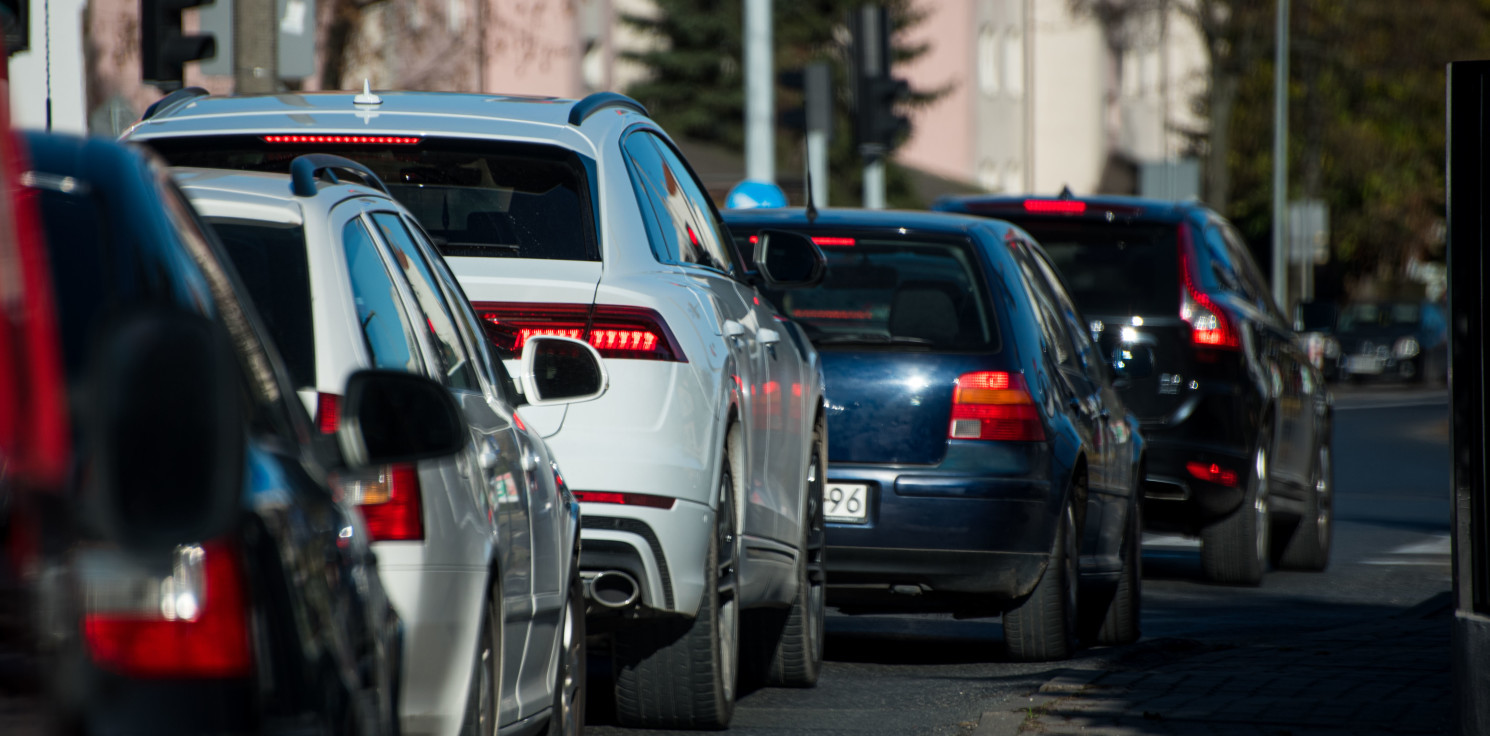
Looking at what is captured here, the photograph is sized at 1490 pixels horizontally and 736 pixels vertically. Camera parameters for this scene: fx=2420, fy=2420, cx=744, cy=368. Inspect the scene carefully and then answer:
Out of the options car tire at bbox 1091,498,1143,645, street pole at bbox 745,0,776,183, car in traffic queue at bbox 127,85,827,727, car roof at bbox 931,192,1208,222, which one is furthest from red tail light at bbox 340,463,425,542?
street pole at bbox 745,0,776,183

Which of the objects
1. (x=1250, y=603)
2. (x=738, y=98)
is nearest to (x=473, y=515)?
(x=1250, y=603)

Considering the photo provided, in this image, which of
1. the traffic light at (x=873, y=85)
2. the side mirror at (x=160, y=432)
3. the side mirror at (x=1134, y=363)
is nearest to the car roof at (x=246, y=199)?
the side mirror at (x=160, y=432)

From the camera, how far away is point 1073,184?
210 ft

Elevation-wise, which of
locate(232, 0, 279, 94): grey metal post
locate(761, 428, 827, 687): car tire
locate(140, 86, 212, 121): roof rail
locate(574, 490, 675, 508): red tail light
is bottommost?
locate(761, 428, 827, 687): car tire

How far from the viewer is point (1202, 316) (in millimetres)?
11109

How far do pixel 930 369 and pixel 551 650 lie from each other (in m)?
3.49

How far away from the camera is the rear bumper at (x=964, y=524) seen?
26.4 ft

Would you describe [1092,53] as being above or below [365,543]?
above

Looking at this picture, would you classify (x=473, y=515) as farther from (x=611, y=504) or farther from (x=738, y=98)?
(x=738, y=98)

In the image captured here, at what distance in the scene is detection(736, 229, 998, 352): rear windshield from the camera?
8.33 metres

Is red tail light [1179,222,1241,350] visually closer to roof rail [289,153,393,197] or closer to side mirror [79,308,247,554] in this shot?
roof rail [289,153,393,197]

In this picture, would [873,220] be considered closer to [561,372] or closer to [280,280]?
[561,372]

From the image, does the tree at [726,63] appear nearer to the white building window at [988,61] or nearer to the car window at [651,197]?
the white building window at [988,61]

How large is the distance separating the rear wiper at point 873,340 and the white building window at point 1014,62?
170ft
